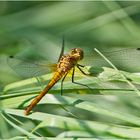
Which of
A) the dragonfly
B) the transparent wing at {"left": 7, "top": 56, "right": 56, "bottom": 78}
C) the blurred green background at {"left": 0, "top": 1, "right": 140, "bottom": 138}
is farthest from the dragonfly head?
the blurred green background at {"left": 0, "top": 1, "right": 140, "bottom": 138}

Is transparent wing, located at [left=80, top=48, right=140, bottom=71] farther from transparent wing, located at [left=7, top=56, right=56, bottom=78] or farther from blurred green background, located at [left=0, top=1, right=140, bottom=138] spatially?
blurred green background, located at [left=0, top=1, right=140, bottom=138]

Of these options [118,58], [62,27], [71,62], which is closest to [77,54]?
[71,62]

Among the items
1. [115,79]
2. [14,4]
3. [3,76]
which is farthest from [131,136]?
[14,4]

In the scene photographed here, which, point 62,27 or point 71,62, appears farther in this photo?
point 62,27

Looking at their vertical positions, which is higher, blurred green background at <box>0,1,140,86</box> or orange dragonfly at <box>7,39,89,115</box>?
blurred green background at <box>0,1,140,86</box>

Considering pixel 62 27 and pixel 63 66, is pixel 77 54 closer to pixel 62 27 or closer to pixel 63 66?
pixel 63 66
